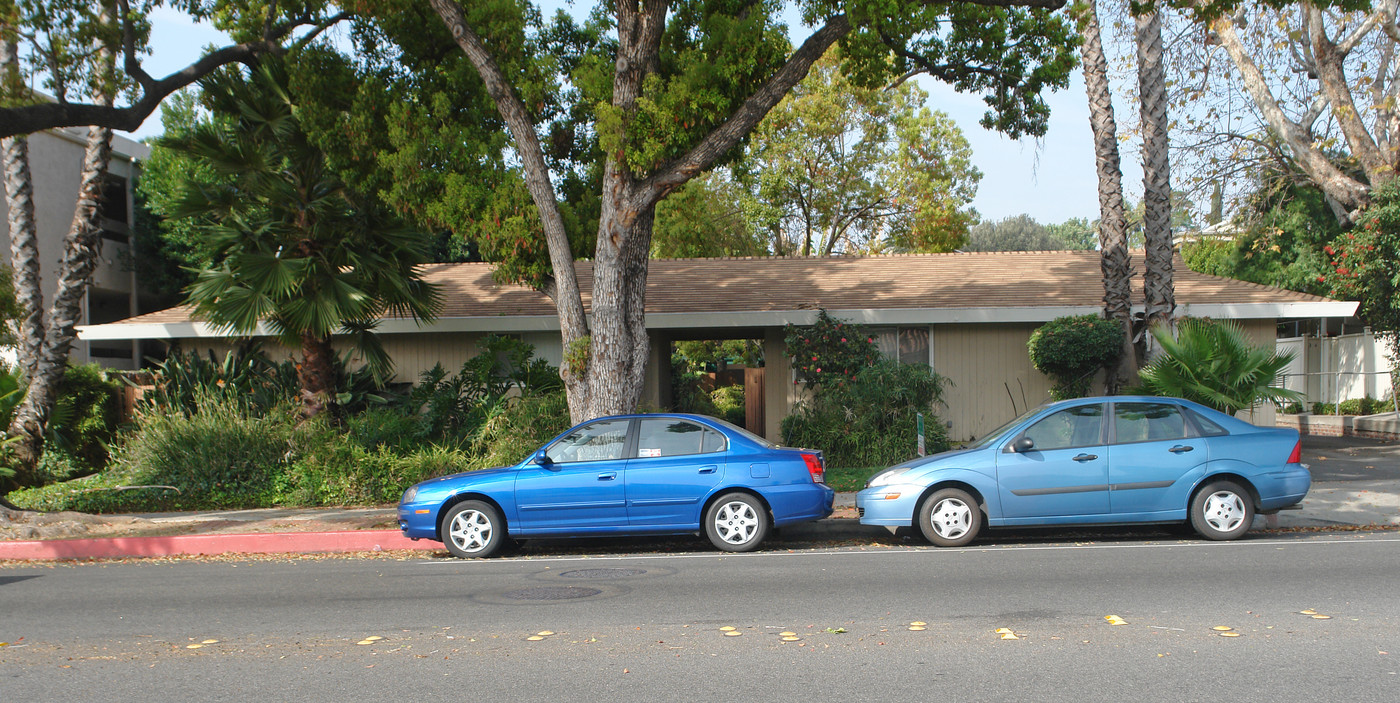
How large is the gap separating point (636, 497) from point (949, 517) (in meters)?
3.08

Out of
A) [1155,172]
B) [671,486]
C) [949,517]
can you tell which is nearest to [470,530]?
[671,486]

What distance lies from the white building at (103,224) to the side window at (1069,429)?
23097mm

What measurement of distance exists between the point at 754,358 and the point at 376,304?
52.4 ft

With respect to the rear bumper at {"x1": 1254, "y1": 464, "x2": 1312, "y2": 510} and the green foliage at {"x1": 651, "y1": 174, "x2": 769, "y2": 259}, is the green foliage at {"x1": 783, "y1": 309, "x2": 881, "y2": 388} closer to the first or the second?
the rear bumper at {"x1": 1254, "y1": 464, "x2": 1312, "y2": 510}

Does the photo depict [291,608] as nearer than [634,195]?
Yes

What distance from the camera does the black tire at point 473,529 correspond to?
30.8 ft

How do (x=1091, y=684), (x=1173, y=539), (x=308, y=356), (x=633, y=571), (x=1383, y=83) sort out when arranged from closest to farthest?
(x=1091, y=684)
(x=633, y=571)
(x=1173, y=539)
(x=308, y=356)
(x=1383, y=83)

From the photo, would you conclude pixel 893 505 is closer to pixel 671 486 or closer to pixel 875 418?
pixel 671 486

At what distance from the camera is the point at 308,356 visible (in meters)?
14.4

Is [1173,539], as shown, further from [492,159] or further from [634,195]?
[492,159]

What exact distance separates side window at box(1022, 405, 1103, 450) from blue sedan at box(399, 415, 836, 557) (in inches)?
85.7

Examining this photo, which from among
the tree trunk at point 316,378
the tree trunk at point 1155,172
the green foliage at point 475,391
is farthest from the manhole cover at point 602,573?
the tree trunk at point 1155,172

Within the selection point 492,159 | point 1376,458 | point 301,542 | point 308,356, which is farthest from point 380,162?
point 1376,458

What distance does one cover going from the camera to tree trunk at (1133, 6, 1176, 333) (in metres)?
13.9
